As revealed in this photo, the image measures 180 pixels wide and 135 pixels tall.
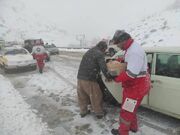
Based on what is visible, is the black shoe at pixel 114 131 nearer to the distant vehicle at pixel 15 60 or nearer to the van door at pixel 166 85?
the van door at pixel 166 85

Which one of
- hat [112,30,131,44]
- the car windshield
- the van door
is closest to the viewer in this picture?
hat [112,30,131,44]

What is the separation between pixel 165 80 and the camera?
18.5ft

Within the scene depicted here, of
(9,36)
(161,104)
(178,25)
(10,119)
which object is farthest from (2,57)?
(9,36)

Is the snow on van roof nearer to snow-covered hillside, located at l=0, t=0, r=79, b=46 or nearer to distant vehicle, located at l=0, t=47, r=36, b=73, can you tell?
distant vehicle, located at l=0, t=47, r=36, b=73

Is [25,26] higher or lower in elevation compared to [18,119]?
higher

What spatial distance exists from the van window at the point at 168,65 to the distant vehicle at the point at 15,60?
10835 millimetres

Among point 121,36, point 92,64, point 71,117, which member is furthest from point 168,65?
point 71,117

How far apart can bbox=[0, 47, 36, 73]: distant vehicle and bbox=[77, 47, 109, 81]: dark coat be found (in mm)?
9658

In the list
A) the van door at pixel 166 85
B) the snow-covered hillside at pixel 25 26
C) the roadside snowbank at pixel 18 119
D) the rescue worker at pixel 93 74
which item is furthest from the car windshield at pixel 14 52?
the snow-covered hillside at pixel 25 26

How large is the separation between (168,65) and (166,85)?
0.42 metres

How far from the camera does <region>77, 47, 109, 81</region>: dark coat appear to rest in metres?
6.32

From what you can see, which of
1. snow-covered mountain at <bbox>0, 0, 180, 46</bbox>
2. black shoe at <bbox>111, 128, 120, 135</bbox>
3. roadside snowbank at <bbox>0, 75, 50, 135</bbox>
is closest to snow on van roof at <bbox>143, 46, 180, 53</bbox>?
black shoe at <bbox>111, 128, 120, 135</bbox>

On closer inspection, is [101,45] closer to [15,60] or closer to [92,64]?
[92,64]

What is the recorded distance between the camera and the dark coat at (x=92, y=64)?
632 cm
